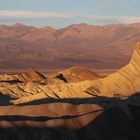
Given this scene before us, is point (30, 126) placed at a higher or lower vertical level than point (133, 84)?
higher

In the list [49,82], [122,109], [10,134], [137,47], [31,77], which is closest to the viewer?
[10,134]

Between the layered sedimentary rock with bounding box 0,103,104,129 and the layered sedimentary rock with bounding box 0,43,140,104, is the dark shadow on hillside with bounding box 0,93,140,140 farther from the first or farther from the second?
the layered sedimentary rock with bounding box 0,43,140,104

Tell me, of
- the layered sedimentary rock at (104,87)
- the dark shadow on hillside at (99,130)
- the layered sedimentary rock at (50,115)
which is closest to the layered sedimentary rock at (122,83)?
the layered sedimentary rock at (104,87)

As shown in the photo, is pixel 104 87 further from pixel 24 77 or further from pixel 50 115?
pixel 24 77

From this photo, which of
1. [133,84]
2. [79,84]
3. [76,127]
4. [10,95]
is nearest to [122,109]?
[76,127]

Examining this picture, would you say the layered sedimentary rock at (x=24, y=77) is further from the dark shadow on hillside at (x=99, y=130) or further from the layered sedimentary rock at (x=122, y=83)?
the dark shadow on hillside at (x=99, y=130)

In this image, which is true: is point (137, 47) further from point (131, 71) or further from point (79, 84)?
point (79, 84)

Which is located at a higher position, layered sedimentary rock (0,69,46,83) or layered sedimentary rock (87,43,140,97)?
layered sedimentary rock (87,43,140,97)

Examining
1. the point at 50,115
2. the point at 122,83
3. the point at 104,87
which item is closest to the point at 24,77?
the point at 104,87

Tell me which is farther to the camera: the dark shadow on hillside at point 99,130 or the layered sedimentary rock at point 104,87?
the layered sedimentary rock at point 104,87

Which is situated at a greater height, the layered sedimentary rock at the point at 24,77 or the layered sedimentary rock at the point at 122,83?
the layered sedimentary rock at the point at 122,83

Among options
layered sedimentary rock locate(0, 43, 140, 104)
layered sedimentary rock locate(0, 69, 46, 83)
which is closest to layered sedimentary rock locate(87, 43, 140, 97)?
layered sedimentary rock locate(0, 43, 140, 104)
